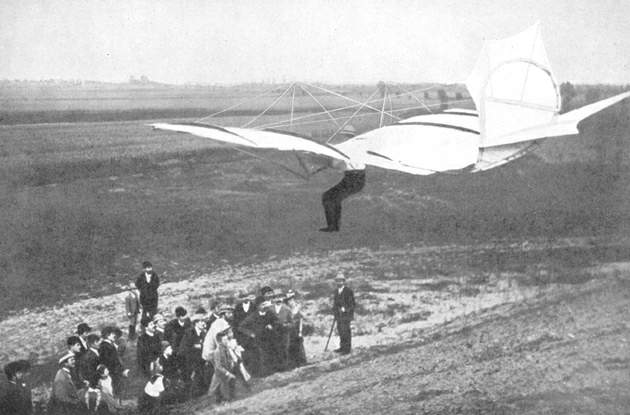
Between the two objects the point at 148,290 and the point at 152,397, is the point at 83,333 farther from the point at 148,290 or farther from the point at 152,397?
the point at 152,397

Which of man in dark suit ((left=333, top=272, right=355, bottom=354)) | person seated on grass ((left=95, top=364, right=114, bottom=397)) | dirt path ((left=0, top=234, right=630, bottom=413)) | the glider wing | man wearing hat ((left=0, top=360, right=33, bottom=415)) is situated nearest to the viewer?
the glider wing

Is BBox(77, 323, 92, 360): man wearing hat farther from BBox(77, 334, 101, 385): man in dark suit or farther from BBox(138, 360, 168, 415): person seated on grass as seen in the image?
BBox(138, 360, 168, 415): person seated on grass

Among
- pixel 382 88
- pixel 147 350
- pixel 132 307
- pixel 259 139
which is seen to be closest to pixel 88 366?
pixel 147 350

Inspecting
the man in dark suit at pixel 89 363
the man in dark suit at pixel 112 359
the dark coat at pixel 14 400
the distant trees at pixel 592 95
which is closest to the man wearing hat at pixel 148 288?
the man in dark suit at pixel 112 359

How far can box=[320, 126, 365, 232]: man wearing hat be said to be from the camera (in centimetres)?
413

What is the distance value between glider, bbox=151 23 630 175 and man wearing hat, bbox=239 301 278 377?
1065mm

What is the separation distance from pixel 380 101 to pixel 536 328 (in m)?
1.97

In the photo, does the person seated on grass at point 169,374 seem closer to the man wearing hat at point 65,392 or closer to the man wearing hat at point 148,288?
the man wearing hat at point 148,288

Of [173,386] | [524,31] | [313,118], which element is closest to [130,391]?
[173,386]

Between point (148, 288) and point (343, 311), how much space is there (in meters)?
1.37

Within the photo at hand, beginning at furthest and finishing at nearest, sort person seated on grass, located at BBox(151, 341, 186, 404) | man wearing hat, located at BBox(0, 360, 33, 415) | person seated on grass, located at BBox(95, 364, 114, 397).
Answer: person seated on grass, located at BBox(151, 341, 186, 404), person seated on grass, located at BBox(95, 364, 114, 397), man wearing hat, located at BBox(0, 360, 33, 415)

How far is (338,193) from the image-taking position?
418 centimetres

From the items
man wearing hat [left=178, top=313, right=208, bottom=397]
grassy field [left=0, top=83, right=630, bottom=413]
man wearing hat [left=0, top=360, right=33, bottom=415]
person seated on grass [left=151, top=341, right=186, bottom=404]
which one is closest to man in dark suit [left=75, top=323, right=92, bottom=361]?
grassy field [left=0, top=83, right=630, bottom=413]

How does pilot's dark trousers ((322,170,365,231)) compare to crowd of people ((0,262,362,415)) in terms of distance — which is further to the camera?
pilot's dark trousers ((322,170,365,231))
